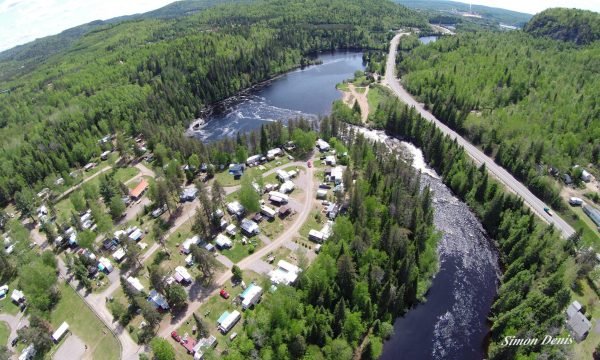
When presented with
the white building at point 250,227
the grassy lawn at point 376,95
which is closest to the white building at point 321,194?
the white building at point 250,227

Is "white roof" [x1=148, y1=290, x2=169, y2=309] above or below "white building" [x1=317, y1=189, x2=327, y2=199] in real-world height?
below

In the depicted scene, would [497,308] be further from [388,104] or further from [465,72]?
[465,72]

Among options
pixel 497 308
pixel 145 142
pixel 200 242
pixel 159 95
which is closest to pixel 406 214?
pixel 497 308

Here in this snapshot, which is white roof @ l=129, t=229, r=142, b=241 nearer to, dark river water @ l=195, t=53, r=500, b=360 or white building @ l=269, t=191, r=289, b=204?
white building @ l=269, t=191, r=289, b=204

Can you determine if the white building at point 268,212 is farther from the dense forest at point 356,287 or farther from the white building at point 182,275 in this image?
the white building at point 182,275

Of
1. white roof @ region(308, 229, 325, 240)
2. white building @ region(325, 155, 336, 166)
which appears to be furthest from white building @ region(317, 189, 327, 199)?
white building @ region(325, 155, 336, 166)

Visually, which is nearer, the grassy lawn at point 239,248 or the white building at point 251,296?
the white building at point 251,296

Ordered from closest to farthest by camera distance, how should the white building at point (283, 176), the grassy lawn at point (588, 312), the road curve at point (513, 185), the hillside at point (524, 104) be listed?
the grassy lawn at point (588, 312) < the road curve at point (513, 185) < the white building at point (283, 176) < the hillside at point (524, 104)
